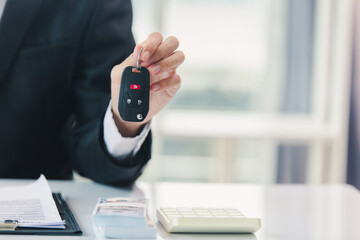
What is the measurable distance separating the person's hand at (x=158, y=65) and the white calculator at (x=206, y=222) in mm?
227

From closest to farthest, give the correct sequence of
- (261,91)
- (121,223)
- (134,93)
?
(121,223) → (134,93) → (261,91)

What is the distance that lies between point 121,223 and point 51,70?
681mm

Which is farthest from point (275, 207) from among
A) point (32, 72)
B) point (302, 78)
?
point (302, 78)

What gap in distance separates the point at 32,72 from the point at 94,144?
292 millimetres

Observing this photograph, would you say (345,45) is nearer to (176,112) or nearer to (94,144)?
(176,112)

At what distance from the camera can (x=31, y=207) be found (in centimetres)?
81

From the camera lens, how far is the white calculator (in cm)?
75

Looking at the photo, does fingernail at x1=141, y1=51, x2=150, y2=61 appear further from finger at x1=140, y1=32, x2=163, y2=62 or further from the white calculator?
the white calculator

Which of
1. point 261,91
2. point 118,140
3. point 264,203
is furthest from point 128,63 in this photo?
point 261,91

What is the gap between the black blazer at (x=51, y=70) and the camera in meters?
1.23

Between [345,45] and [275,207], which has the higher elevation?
[345,45]

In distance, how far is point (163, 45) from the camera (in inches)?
34.0

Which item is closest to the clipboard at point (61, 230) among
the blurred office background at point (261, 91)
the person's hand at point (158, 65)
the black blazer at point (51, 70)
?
the person's hand at point (158, 65)

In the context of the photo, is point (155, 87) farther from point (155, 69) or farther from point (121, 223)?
point (121, 223)
